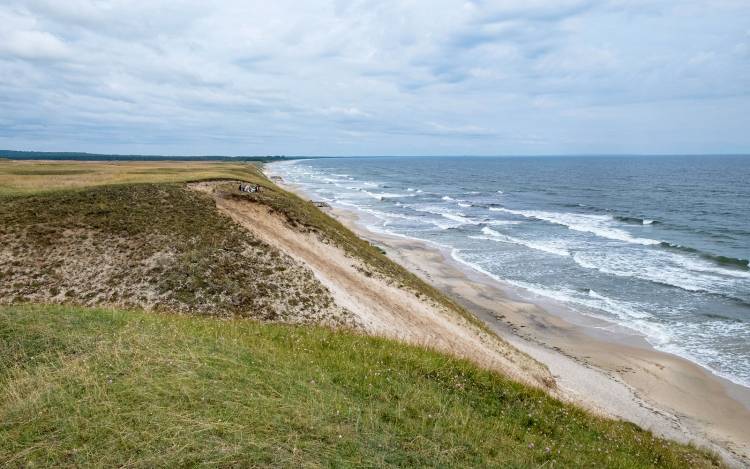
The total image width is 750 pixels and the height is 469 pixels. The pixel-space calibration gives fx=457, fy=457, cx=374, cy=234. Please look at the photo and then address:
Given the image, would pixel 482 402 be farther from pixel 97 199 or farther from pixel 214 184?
pixel 214 184

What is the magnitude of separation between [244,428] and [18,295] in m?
18.5

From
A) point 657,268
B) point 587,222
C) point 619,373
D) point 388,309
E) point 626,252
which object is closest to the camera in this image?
point 388,309

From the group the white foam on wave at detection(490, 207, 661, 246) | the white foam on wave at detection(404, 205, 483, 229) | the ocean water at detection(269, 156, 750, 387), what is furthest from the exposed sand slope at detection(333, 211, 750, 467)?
the white foam on wave at detection(404, 205, 483, 229)

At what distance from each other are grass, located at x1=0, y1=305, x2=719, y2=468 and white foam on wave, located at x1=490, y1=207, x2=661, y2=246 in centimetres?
5228

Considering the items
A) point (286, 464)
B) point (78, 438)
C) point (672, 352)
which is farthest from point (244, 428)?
point (672, 352)

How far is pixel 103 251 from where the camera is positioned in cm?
2380

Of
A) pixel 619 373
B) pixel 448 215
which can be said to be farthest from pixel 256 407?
pixel 448 215

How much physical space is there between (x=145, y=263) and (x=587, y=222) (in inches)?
2604

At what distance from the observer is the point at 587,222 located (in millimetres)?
71562

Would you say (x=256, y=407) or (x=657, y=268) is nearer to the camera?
(x=256, y=407)

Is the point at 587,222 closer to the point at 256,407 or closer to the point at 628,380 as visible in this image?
the point at 628,380

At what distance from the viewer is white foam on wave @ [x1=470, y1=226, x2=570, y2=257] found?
51000 mm

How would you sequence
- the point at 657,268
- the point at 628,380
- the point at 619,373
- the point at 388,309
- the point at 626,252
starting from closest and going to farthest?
1. the point at 628,380
2. the point at 388,309
3. the point at 619,373
4. the point at 657,268
5. the point at 626,252

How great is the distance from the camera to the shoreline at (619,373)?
19.5 m
